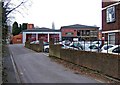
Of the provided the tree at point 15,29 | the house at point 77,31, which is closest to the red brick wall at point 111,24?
the house at point 77,31

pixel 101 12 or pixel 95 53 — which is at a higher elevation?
pixel 101 12

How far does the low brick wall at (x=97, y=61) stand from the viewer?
16.9 meters

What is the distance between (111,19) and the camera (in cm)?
4281

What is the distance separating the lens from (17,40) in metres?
107

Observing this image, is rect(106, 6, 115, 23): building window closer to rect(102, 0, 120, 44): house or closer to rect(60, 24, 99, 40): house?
rect(102, 0, 120, 44): house

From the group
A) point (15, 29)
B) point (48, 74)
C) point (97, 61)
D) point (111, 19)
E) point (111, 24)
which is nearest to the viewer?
point (48, 74)

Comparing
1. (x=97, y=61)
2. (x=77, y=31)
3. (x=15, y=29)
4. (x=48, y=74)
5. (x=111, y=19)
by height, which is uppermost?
(x=15, y=29)

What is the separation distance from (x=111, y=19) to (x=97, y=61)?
23.8 metres

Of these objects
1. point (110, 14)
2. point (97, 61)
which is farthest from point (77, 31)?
point (97, 61)

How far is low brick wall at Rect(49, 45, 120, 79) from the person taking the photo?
16.9 meters

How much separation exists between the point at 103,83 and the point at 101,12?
108 feet

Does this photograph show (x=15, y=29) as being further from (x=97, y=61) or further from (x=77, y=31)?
(x=97, y=61)

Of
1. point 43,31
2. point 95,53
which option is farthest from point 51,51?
point 43,31

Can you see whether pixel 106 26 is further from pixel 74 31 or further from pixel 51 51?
pixel 74 31
